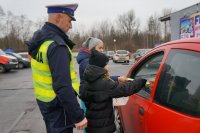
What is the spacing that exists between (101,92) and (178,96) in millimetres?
977

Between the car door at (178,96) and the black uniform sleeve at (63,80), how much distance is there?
0.71m

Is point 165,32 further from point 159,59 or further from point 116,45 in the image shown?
point 159,59

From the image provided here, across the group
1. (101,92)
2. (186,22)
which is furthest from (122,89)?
(186,22)

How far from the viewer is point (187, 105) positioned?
261 cm

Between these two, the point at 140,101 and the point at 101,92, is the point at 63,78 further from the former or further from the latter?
the point at 140,101

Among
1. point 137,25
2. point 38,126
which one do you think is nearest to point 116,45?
point 137,25

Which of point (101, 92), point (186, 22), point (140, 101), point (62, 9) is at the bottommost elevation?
point (140, 101)

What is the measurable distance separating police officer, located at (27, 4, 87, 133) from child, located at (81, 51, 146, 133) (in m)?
0.38

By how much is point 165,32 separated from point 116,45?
12.7 m

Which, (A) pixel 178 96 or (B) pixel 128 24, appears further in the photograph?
(B) pixel 128 24

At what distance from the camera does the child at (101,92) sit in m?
3.49

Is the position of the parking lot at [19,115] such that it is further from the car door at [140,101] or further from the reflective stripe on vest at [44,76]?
the reflective stripe on vest at [44,76]

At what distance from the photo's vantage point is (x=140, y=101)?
3.58 m

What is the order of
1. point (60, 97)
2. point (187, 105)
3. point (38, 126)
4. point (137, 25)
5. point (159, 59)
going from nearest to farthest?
point (187, 105)
point (60, 97)
point (159, 59)
point (38, 126)
point (137, 25)
